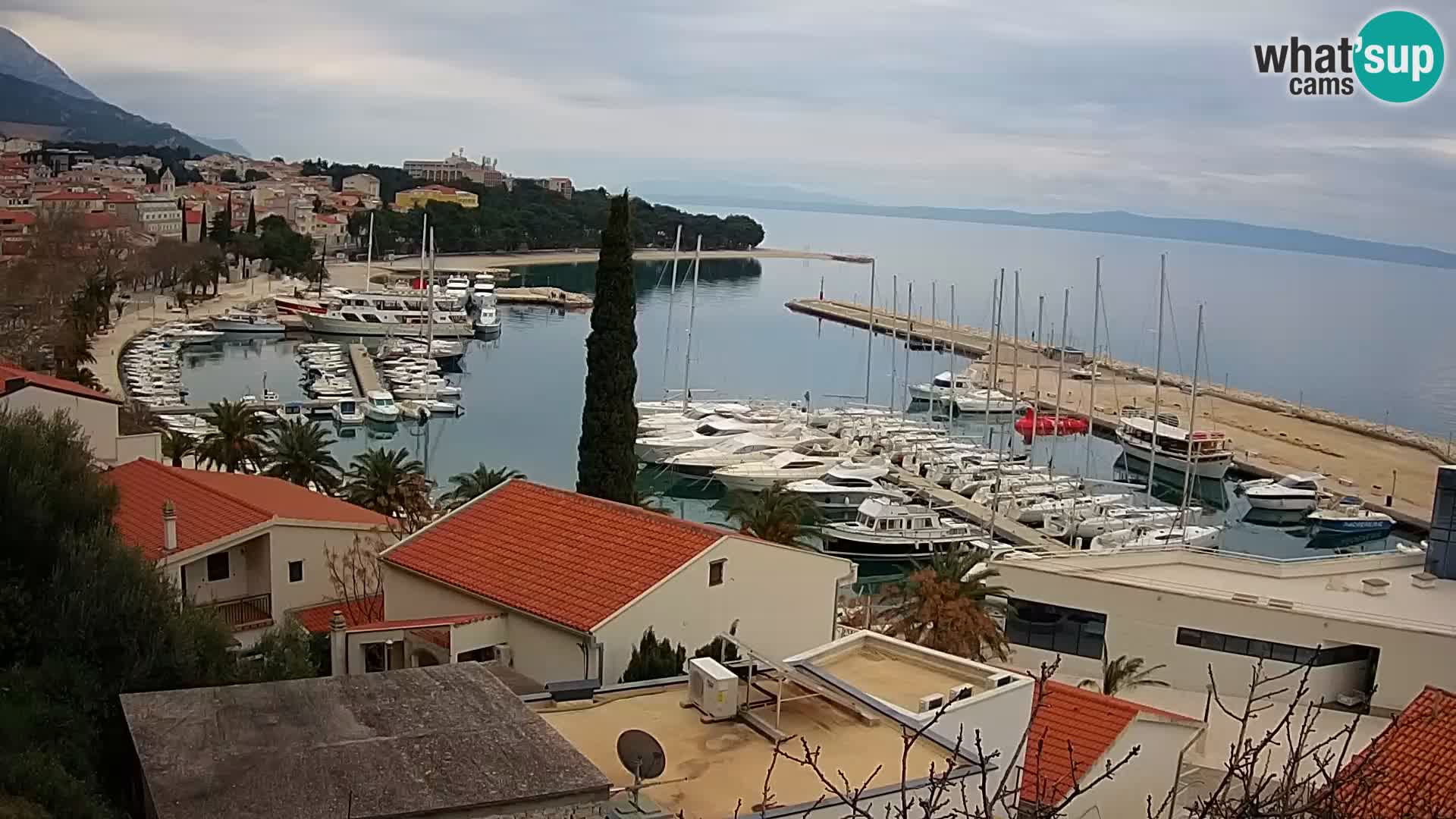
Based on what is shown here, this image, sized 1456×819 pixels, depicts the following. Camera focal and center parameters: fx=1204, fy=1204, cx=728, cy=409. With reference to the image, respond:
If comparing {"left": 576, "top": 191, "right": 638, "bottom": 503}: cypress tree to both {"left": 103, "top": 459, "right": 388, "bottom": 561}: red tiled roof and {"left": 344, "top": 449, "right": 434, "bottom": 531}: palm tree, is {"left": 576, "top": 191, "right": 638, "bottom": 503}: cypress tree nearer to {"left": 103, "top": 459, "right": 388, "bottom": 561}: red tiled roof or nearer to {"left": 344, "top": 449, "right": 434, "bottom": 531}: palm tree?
{"left": 344, "top": 449, "right": 434, "bottom": 531}: palm tree

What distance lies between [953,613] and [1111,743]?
606 cm

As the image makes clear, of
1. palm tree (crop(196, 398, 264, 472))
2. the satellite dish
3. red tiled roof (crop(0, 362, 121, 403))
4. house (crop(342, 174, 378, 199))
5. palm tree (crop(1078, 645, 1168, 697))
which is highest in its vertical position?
house (crop(342, 174, 378, 199))

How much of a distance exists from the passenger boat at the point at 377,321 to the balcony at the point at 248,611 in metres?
46.6

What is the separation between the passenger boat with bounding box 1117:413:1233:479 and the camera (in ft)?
130

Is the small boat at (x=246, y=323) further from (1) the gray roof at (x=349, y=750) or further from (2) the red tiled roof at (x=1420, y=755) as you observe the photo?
(2) the red tiled roof at (x=1420, y=755)

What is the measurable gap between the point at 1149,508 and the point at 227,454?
2272cm

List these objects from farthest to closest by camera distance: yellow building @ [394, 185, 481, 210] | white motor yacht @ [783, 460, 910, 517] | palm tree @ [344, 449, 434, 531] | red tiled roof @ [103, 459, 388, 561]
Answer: yellow building @ [394, 185, 481, 210] → white motor yacht @ [783, 460, 910, 517] → palm tree @ [344, 449, 434, 531] → red tiled roof @ [103, 459, 388, 561]

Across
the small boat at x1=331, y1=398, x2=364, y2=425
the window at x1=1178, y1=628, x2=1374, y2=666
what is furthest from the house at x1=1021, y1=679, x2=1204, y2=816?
the small boat at x1=331, y1=398, x2=364, y2=425

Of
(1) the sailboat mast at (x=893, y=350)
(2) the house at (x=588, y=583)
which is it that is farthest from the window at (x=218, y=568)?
(1) the sailboat mast at (x=893, y=350)

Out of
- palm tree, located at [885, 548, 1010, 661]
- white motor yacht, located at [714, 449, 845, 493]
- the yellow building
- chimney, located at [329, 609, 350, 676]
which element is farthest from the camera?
the yellow building

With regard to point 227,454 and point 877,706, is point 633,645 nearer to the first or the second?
point 877,706

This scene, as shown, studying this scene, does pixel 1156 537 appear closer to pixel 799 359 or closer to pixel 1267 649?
pixel 1267 649

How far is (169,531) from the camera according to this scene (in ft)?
42.1

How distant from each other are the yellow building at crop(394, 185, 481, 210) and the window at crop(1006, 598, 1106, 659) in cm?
11011
